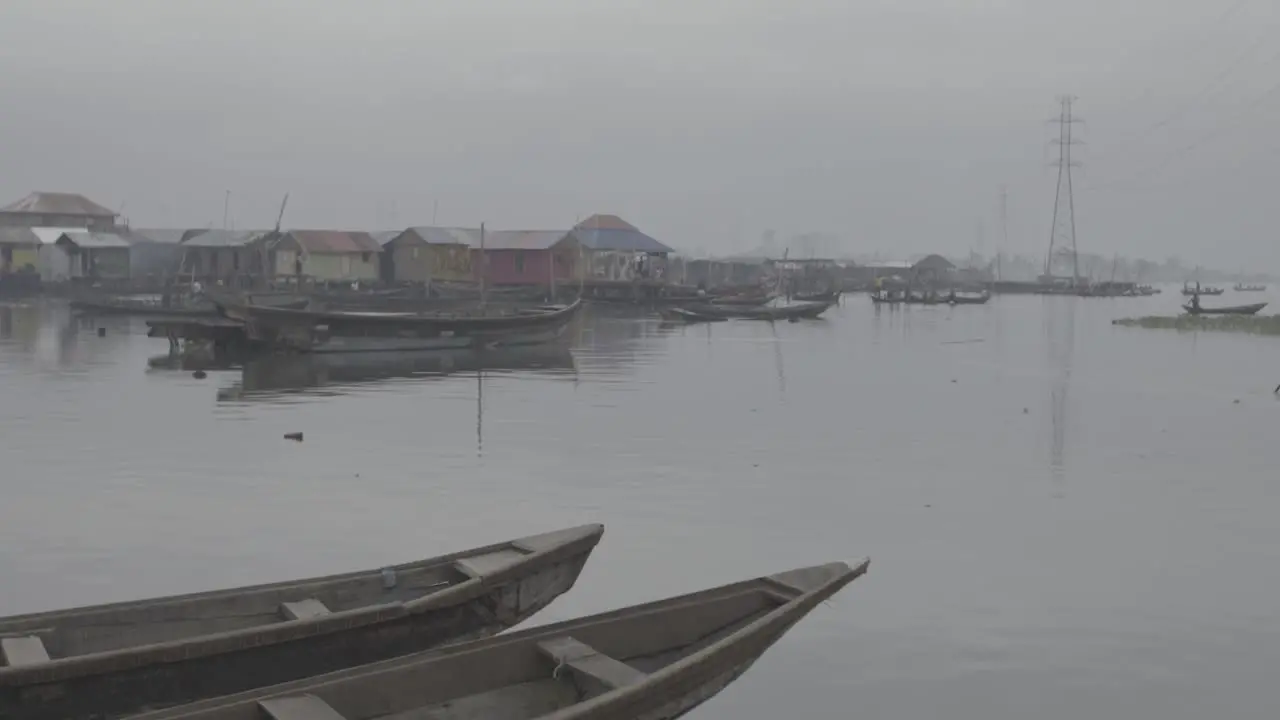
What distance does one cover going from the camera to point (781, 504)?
39.9 feet

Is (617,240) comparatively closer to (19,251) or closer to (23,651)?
(19,251)

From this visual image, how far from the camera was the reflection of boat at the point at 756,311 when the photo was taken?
5078cm

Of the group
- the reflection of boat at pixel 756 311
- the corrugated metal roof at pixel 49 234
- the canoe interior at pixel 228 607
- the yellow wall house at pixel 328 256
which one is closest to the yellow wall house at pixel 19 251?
the corrugated metal roof at pixel 49 234

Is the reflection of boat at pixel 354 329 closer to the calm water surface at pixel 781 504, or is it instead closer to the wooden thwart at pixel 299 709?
the calm water surface at pixel 781 504

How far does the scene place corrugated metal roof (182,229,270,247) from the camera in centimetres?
5766

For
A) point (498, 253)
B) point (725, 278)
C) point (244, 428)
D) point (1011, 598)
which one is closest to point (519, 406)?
point (244, 428)

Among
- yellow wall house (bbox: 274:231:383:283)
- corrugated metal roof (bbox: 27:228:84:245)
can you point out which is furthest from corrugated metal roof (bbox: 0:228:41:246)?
yellow wall house (bbox: 274:231:383:283)

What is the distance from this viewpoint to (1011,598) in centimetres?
898

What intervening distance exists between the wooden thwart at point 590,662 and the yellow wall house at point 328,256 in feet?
170

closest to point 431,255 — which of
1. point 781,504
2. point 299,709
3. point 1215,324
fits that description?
point 1215,324

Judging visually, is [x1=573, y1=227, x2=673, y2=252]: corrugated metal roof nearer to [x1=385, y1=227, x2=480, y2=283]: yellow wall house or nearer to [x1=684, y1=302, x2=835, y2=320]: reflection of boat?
[x1=385, y1=227, x2=480, y2=283]: yellow wall house

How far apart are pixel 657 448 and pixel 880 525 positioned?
469cm

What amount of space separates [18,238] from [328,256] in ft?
50.0

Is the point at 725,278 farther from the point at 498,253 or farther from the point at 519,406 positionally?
the point at 519,406
